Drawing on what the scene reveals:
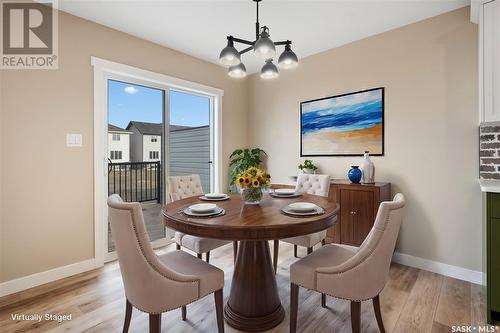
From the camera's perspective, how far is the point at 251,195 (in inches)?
76.1

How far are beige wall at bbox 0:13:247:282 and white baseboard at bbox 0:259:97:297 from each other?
0.05 metres

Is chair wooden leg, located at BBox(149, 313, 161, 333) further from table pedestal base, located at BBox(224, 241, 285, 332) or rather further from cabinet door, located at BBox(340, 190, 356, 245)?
cabinet door, located at BBox(340, 190, 356, 245)

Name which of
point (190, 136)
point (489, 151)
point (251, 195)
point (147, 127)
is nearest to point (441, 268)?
point (489, 151)

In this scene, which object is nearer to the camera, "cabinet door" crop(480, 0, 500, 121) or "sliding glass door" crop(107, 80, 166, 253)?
"cabinet door" crop(480, 0, 500, 121)

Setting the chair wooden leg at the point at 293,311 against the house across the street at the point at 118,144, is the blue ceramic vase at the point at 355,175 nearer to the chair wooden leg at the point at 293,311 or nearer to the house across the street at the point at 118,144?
the chair wooden leg at the point at 293,311

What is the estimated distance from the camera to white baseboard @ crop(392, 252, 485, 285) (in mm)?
2412

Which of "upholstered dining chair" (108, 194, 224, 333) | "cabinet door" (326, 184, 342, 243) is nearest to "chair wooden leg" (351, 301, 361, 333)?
"upholstered dining chair" (108, 194, 224, 333)

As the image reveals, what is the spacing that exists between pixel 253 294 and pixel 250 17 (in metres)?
2.57

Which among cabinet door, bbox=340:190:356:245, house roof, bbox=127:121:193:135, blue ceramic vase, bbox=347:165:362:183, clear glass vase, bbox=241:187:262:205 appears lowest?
cabinet door, bbox=340:190:356:245

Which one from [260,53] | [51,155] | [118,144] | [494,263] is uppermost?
[260,53]

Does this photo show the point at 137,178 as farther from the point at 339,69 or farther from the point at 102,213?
the point at 339,69

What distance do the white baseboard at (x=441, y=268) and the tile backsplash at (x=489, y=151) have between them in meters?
0.91

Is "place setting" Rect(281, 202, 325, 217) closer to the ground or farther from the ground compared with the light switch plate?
closer to the ground

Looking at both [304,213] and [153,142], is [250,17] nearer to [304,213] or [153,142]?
[153,142]
